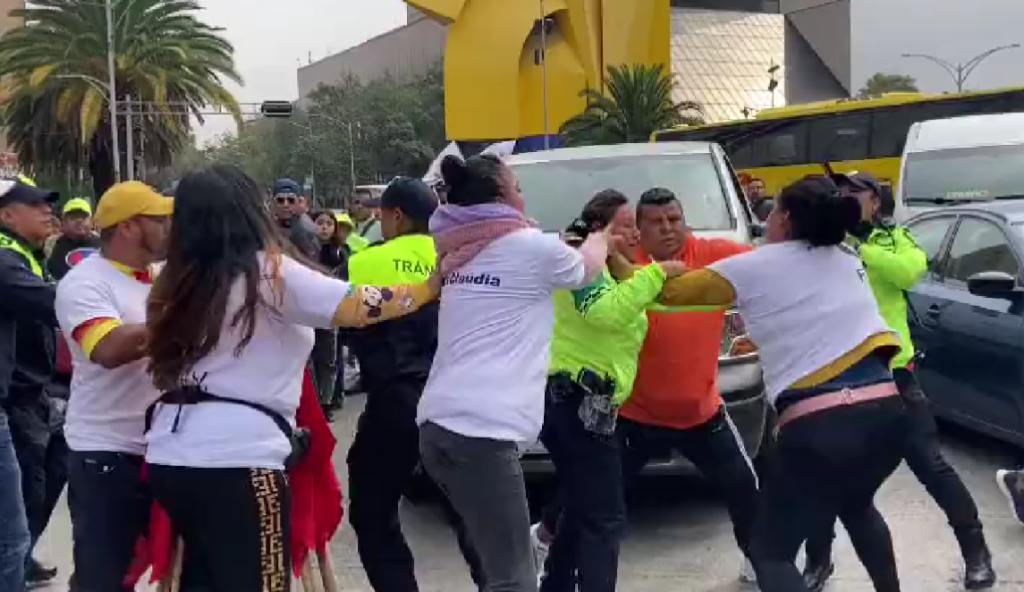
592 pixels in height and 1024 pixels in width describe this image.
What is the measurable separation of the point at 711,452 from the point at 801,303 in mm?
1033

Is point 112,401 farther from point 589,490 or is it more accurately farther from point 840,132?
point 840,132

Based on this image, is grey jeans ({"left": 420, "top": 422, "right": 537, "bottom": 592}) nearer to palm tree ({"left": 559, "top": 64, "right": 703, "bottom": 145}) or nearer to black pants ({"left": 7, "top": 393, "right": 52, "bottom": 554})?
black pants ({"left": 7, "top": 393, "right": 52, "bottom": 554})

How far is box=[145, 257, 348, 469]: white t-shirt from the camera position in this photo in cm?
307

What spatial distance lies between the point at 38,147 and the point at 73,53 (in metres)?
2.59

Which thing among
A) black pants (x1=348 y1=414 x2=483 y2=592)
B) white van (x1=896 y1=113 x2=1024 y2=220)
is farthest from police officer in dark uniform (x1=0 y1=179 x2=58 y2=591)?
white van (x1=896 y1=113 x2=1024 y2=220)

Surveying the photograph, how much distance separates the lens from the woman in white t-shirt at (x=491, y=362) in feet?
Answer: 11.7

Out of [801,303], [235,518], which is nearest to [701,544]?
[801,303]

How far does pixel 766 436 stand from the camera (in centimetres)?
608

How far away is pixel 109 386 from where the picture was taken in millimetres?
3627

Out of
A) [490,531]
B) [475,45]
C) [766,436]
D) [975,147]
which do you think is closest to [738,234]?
[766,436]

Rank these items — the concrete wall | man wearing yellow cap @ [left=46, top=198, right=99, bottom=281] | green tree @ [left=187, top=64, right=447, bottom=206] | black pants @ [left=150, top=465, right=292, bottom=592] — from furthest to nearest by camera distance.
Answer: the concrete wall
green tree @ [left=187, top=64, right=447, bottom=206]
man wearing yellow cap @ [left=46, top=198, right=99, bottom=281]
black pants @ [left=150, top=465, right=292, bottom=592]

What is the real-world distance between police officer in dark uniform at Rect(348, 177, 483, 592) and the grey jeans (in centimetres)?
80

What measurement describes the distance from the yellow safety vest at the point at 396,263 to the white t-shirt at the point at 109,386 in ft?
3.04

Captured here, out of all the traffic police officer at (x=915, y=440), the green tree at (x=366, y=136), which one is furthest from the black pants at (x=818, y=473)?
the green tree at (x=366, y=136)
